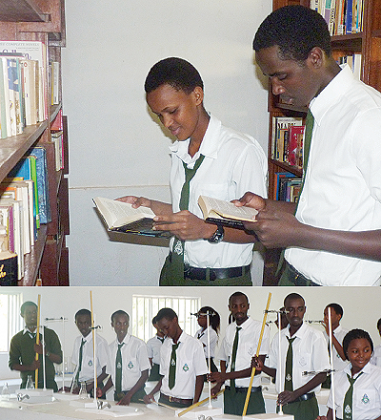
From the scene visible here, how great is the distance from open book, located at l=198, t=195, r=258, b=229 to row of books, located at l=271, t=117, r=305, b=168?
173 centimetres

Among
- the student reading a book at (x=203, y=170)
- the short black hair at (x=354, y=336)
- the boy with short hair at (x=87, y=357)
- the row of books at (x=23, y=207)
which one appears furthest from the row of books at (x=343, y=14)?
the boy with short hair at (x=87, y=357)

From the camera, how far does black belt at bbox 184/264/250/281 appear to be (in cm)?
179

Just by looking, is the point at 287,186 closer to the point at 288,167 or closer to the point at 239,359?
the point at 288,167

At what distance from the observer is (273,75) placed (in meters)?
1.39

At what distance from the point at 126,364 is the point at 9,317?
0.84 feet

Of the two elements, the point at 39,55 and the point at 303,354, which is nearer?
the point at 303,354

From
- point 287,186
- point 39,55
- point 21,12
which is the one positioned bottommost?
point 287,186

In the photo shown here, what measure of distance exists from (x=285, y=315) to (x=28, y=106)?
4.18ft

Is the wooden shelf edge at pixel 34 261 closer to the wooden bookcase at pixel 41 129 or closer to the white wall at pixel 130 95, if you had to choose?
the wooden bookcase at pixel 41 129

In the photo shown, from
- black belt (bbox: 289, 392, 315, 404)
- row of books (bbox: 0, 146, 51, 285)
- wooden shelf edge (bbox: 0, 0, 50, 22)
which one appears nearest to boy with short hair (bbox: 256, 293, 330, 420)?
black belt (bbox: 289, 392, 315, 404)

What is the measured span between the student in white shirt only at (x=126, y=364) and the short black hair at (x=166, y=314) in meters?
0.06

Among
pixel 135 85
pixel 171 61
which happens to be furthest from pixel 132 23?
pixel 171 61

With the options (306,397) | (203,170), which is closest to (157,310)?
(306,397)

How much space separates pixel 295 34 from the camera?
1328mm
